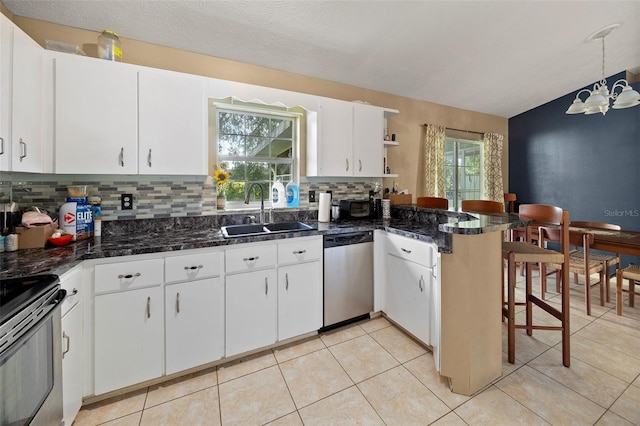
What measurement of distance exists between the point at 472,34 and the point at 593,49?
75.5 inches

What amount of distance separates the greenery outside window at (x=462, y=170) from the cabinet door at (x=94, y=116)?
418 centimetres

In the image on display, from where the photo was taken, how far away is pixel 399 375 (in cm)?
182

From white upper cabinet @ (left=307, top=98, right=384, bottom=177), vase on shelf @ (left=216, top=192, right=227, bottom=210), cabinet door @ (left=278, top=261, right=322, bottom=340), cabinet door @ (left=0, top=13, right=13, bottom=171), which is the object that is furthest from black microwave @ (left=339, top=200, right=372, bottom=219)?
cabinet door @ (left=0, top=13, right=13, bottom=171)

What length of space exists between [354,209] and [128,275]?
199 cm

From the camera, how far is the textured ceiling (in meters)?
1.99

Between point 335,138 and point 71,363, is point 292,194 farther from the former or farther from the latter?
point 71,363

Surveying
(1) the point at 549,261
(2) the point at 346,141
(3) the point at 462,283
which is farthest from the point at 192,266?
(1) the point at 549,261

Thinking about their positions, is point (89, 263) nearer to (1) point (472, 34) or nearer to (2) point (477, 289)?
(2) point (477, 289)

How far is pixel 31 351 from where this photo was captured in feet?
3.32

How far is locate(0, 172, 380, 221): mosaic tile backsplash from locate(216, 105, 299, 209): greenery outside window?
33 cm

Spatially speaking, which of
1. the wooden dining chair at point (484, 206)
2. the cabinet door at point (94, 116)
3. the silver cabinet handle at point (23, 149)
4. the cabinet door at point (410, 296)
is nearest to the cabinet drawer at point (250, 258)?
the cabinet door at point (94, 116)

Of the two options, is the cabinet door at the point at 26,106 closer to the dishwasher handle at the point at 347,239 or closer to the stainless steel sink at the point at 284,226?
the stainless steel sink at the point at 284,226

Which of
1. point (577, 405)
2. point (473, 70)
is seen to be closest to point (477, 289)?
point (577, 405)

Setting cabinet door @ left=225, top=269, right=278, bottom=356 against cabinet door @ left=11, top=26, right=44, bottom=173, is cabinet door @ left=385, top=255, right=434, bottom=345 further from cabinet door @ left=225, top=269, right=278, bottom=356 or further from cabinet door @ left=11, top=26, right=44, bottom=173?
cabinet door @ left=11, top=26, right=44, bottom=173
